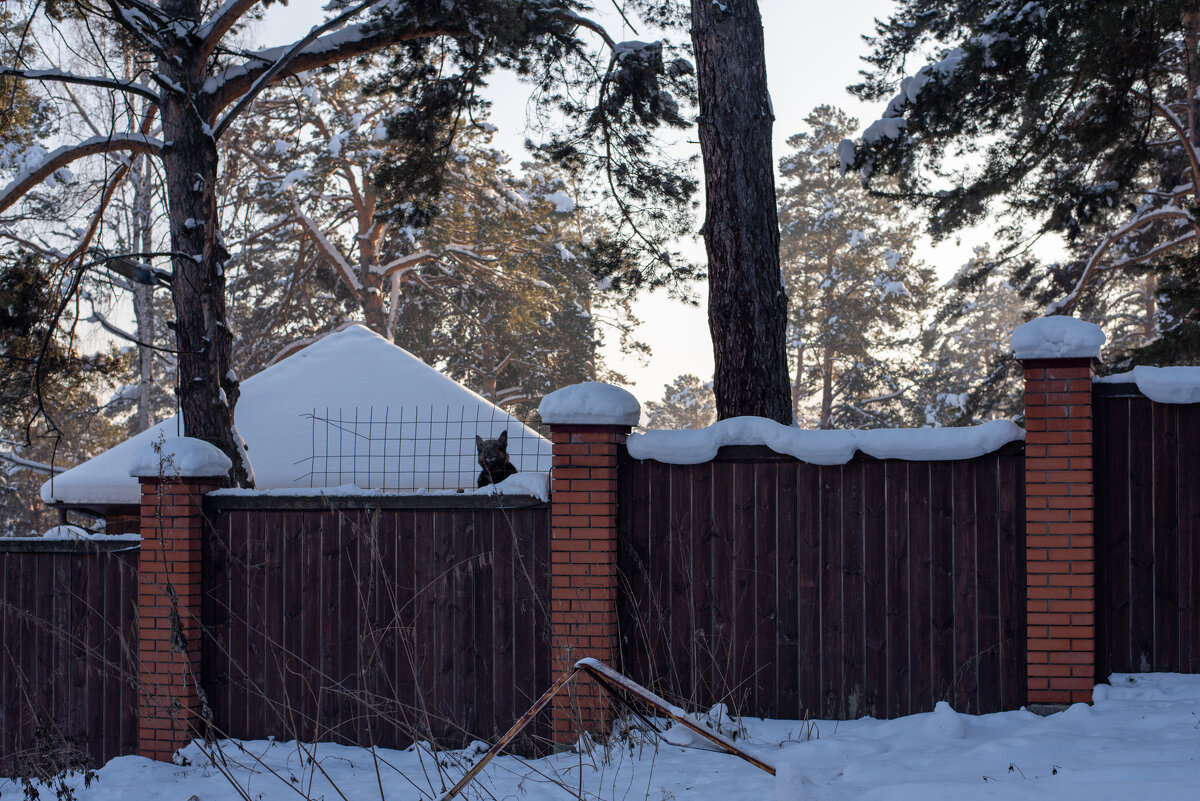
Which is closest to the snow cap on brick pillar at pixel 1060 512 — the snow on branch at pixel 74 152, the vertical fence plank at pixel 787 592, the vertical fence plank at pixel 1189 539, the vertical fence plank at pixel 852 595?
the vertical fence plank at pixel 1189 539

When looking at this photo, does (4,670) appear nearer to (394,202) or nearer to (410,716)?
(410,716)

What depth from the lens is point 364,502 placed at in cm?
565

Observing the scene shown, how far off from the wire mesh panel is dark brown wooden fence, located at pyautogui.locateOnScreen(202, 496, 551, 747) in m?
4.45

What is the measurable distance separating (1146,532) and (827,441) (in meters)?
1.66

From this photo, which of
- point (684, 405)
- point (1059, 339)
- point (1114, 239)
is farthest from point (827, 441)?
point (684, 405)

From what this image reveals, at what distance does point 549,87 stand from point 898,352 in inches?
950

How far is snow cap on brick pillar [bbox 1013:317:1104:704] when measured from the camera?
4.72 metres

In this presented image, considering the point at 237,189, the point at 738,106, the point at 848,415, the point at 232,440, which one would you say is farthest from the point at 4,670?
the point at 848,415

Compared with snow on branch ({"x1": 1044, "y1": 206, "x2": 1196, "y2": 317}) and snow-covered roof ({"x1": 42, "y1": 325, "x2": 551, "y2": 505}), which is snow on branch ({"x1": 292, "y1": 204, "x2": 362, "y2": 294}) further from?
snow on branch ({"x1": 1044, "y1": 206, "x2": 1196, "y2": 317})

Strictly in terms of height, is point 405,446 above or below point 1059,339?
below

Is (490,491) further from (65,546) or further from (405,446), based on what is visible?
(405,446)

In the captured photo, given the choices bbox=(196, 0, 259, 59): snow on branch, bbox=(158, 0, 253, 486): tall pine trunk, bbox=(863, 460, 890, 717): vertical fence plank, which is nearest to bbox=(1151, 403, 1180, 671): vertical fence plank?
bbox=(863, 460, 890, 717): vertical fence plank

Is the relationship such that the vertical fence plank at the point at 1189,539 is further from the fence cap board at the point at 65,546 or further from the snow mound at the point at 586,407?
the fence cap board at the point at 65,546

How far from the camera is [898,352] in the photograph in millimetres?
31422
